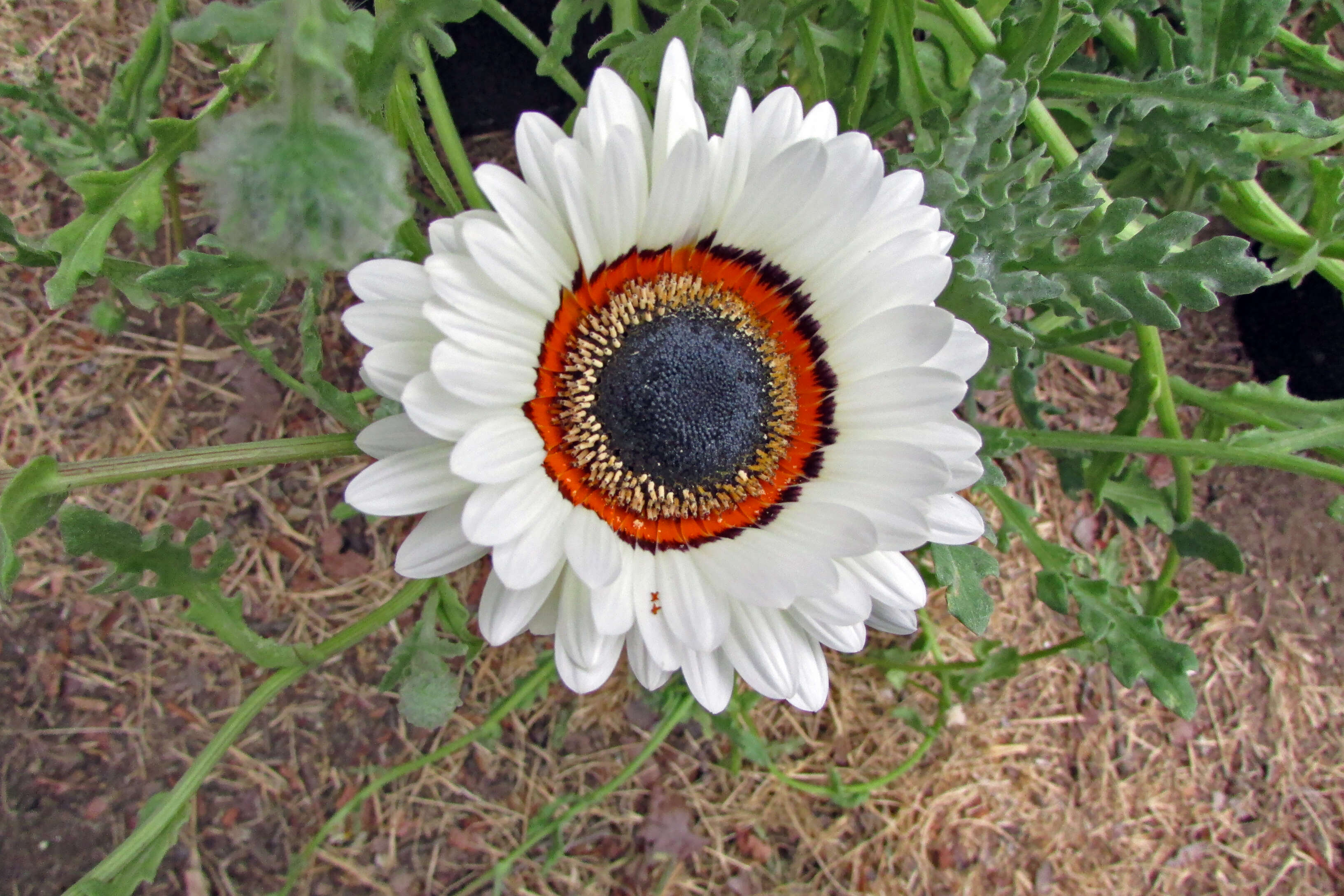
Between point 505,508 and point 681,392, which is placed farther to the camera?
point 681,392

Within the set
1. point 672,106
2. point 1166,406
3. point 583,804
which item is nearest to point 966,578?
point 1166,406

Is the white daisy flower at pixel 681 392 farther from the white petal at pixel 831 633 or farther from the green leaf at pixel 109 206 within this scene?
the green leaf at pixel 109 206

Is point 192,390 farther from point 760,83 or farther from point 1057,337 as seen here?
point 1057,337

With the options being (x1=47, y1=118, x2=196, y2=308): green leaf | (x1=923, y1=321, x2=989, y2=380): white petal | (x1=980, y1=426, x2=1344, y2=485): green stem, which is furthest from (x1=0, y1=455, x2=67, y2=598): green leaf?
(x1=980, y1=426, x2=1344, y2=485): green stem

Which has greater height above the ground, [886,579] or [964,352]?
[964,352]

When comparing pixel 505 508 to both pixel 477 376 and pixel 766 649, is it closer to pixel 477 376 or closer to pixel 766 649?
pixel 477 376

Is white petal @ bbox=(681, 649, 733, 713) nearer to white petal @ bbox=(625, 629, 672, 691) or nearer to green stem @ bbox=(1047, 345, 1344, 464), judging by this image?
white petal @ bbox=(625, 629, 672, 691)
